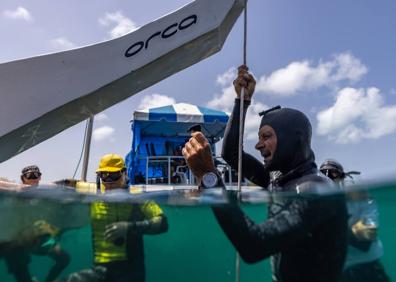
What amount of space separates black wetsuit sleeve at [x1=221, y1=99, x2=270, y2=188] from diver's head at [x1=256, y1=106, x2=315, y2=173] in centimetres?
56

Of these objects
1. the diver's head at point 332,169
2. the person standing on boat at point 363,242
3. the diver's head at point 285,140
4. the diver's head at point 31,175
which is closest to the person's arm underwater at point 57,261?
the diver's head at point 285,140

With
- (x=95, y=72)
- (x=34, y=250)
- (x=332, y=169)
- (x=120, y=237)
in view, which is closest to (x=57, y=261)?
(x=34, y=250)

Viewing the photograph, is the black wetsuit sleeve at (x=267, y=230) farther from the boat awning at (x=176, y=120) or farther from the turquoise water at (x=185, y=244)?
the boat awning at (x=176, y=120)

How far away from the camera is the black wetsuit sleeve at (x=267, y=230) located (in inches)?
78.7

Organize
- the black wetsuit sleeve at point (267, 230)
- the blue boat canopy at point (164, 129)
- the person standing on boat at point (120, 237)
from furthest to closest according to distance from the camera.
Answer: the blue boat canopy at point (164, 129) < the person standing on boat at point (120, 237) < the black wetsuit sleeve at point (267, 230)

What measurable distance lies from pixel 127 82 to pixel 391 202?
2239 millimetres

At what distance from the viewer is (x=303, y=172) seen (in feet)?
8.24

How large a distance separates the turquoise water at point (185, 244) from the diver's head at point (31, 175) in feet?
6.92

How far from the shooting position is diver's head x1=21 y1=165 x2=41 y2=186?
5.39m

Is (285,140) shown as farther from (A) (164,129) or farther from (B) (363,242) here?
(A) (164,129)

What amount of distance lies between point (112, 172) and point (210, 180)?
2500 millimetres

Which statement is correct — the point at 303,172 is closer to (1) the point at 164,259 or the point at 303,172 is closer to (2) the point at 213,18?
(2) the point at 213,18

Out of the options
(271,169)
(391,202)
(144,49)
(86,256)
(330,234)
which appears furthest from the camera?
(391,202)

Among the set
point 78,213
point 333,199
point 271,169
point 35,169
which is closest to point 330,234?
point 333,199
